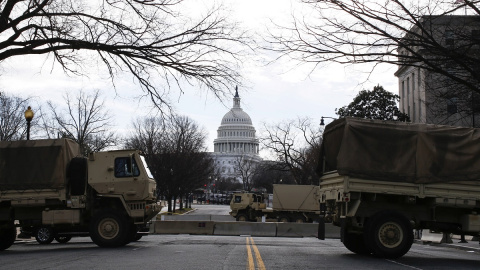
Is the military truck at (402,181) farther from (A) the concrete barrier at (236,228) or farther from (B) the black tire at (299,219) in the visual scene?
(B) the black tire at (299,219)

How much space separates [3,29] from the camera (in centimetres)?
1532

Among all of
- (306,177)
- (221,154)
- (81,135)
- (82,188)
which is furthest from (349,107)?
(221,154)

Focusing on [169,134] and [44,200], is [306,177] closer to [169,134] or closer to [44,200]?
[169,134]

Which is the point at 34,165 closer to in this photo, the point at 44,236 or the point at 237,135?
the point at 44,236

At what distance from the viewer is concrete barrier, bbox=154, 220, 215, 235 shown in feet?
105

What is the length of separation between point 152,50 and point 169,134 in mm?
52334

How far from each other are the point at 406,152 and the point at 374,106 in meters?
57.5

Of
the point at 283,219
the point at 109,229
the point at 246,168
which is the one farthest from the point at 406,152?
the point at 246,168

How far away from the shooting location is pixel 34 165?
1822 centimetres

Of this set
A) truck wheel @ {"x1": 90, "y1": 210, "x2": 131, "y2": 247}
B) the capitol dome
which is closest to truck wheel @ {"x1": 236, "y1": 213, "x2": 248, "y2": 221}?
truck wheel @ {"x1": 90, "y1": 210, "x2": 131, "y2": 247}

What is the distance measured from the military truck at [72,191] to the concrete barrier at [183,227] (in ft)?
41.7

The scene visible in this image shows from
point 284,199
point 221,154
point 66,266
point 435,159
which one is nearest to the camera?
point 66,266

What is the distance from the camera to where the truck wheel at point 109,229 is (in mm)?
18297

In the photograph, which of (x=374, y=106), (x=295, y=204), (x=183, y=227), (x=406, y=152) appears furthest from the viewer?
(x=374, y=106)
